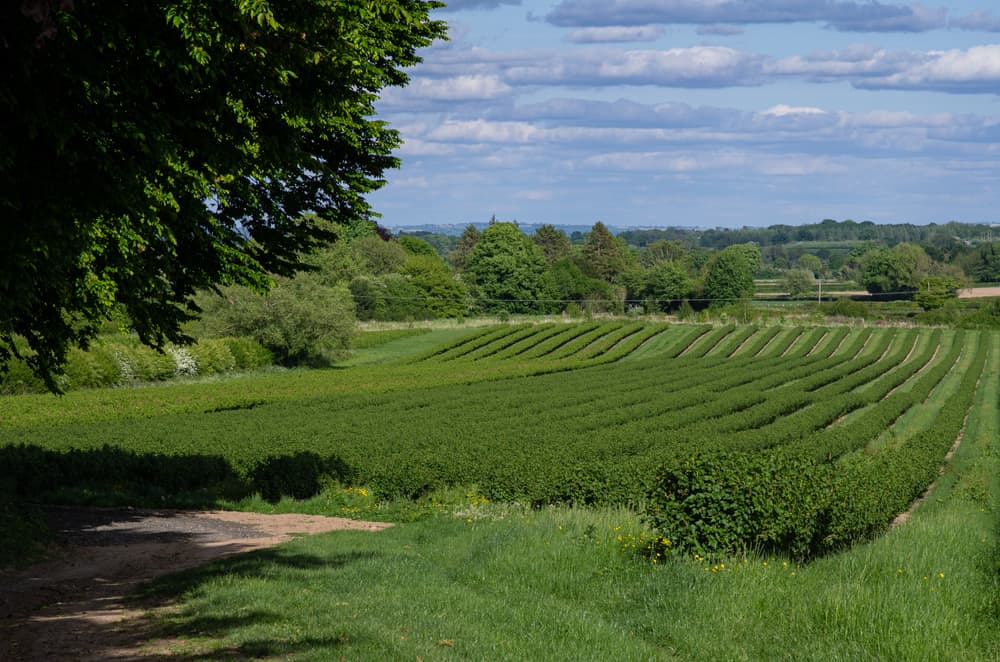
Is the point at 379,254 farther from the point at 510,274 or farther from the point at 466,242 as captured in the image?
the point at 466,242

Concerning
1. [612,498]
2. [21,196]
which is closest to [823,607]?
[21,196]

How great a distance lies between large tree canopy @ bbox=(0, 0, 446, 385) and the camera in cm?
776

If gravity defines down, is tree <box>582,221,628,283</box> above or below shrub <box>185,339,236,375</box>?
above

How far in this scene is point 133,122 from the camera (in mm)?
8352

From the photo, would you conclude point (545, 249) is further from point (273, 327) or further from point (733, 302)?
point (273, 327)

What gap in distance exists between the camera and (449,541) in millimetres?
14383

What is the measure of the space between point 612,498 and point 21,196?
14.7m

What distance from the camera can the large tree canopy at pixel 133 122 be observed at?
25.5ft

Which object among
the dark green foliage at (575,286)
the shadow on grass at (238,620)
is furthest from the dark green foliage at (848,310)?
the shadow on grass at (238,620)

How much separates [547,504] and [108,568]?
395 inches


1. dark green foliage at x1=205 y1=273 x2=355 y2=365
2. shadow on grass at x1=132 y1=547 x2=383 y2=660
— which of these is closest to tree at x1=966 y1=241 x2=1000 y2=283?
dark green foliage at x1=205 y1=273 x2=355 y2=365

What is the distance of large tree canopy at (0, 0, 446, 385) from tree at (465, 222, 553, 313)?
125674 millimetres

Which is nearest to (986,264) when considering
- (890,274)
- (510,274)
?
(890,274)

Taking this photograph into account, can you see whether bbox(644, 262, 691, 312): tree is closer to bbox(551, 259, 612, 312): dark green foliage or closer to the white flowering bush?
bbox(551, 259, 612, 312): dark green foliage
